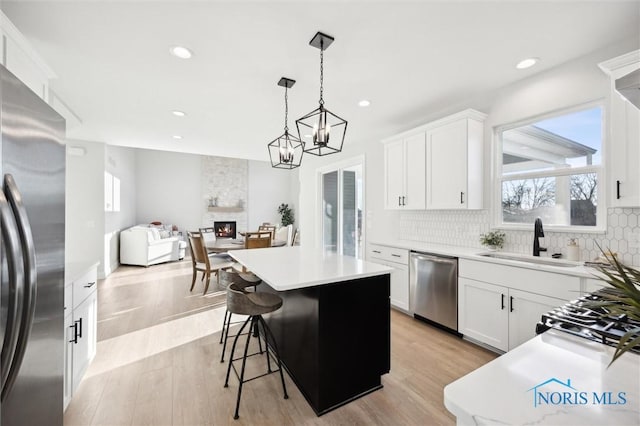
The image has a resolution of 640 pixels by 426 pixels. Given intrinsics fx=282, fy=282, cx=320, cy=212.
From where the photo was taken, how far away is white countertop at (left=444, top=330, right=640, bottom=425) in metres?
0.57

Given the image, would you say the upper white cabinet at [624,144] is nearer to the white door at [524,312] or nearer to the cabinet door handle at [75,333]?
the white door at [524,312]

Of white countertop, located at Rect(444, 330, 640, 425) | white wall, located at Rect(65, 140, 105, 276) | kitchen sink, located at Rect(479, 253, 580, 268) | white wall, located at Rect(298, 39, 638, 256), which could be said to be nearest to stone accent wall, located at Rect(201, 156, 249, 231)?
white wall, located at Rect(65, 140, 105, 276)

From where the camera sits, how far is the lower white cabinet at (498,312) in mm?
2264

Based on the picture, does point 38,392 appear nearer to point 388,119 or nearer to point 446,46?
point 446,46

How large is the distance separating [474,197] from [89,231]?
6494 millimetres

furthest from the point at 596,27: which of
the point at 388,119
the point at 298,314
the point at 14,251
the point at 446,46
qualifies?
the point at 14,251

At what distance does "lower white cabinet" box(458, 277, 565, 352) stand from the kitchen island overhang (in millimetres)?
1102

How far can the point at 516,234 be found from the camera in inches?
114

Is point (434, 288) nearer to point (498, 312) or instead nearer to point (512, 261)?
point (498, 312)

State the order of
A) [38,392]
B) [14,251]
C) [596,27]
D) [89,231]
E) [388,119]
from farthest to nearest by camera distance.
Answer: [89,231]
[388,119]
[596,27]
[38,392]
[14,251]

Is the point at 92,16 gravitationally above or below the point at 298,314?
above

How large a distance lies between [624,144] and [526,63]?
1025 mm

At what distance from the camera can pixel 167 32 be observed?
6.73 feet

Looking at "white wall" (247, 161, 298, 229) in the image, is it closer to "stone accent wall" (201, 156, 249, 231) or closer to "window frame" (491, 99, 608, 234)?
"stone accent wall" (201, 156, 249, 231)
